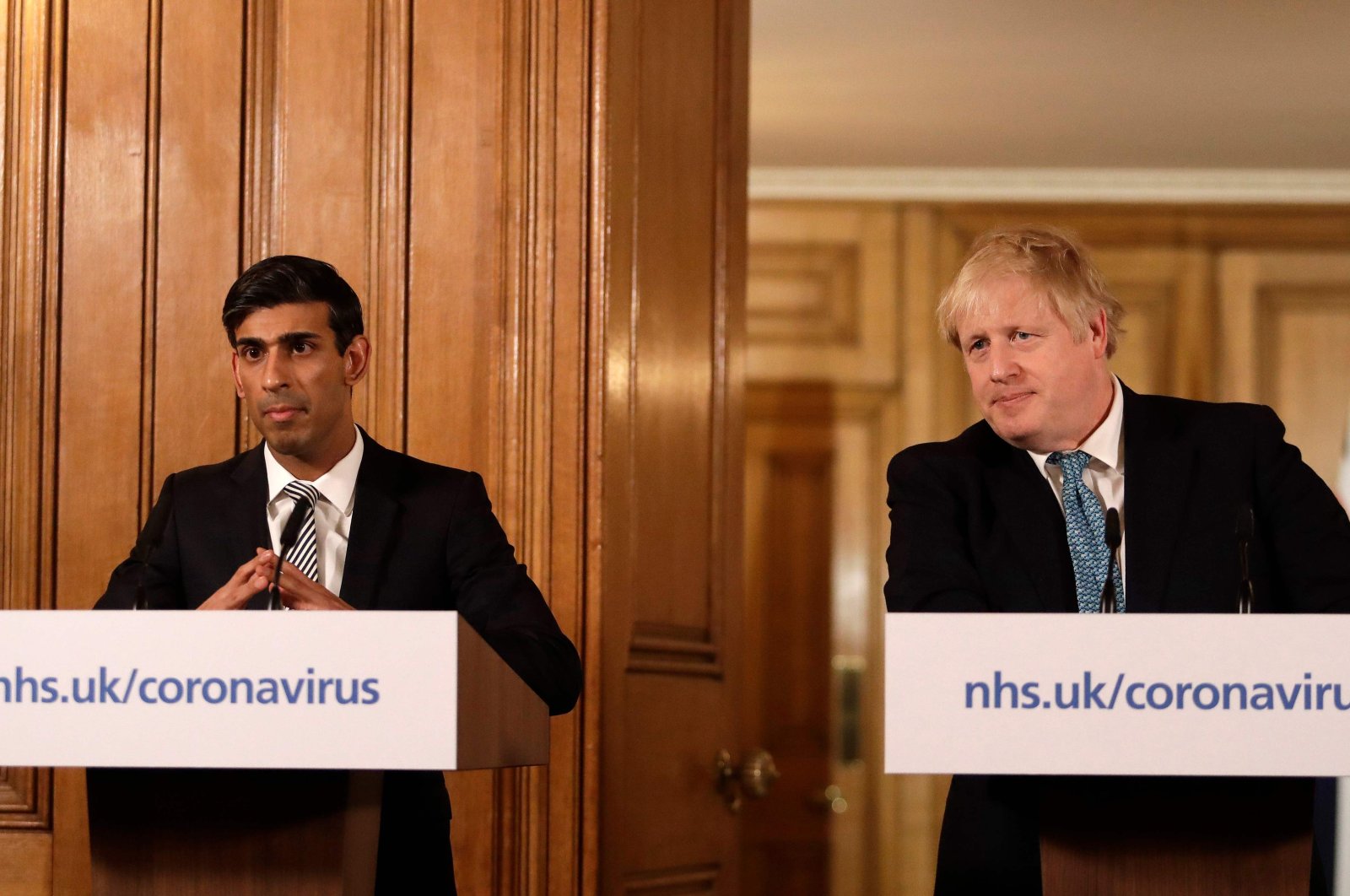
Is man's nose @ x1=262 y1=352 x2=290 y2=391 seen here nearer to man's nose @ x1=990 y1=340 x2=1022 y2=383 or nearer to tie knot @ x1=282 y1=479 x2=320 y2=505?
tie knot @ x1=282 y1=479 x2=320 y2=505

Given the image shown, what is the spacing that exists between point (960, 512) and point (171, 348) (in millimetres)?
1689

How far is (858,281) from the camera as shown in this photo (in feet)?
21.9

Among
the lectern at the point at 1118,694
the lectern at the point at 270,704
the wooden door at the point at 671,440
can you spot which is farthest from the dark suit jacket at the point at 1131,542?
the wooden door at the point at 671,440

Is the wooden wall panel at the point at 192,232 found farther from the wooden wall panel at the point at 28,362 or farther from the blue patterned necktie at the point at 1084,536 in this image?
the blue patterned necktie at the point at 1084,536

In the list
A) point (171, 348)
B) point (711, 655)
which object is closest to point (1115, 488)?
point (711, 655)

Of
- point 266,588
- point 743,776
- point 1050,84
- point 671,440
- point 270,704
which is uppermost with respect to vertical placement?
point 1050,84

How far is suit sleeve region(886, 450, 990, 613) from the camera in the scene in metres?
2.14

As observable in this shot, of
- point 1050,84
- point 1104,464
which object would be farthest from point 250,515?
point 1050,84

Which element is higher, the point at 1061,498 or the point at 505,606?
the point at 1061,498

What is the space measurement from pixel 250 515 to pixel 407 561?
0.24 meters

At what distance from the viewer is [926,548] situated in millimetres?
2197

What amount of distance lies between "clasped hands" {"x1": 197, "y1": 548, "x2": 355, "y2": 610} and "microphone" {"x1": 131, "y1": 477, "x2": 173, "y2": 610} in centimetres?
12

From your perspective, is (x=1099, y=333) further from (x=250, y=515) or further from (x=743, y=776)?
(x=743, y=776)

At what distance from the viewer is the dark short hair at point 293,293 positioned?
2447 mm
